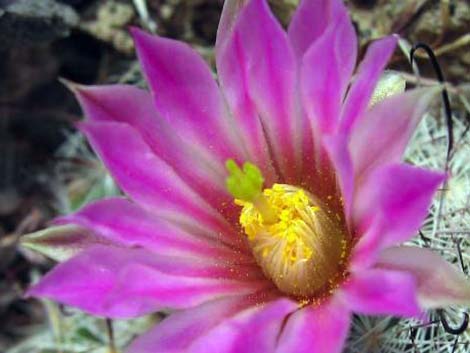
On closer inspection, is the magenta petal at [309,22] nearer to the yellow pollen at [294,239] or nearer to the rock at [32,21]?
the yellow pollen at [294,239]

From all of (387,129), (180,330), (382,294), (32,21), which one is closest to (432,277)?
(382,294)

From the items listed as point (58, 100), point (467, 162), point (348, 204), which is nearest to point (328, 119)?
point (348, 204)

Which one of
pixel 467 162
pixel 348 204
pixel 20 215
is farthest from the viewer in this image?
pixel 20 215

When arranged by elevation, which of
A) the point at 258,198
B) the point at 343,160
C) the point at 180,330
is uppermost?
the point at 343,160

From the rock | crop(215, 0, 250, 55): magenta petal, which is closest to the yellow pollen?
crop(215, 0, 250, 55): magenta petal

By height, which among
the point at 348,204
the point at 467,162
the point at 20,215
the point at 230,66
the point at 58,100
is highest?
the point at 230,66

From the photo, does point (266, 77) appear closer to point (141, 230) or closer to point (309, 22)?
point (309, 22)

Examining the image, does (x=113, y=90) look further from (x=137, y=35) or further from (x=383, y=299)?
(x=383, y=299)
